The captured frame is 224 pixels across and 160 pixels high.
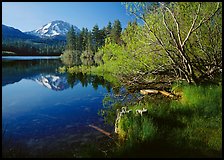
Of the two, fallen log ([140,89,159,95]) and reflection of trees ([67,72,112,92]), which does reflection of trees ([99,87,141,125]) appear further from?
reflection of trees ([67,72,112,92])

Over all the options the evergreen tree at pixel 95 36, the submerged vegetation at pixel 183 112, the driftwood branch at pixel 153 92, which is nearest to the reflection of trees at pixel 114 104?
the submerged vegetation at pixel 183 112

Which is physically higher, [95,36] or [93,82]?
[95,36]

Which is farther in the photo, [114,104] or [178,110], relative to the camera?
[114,104]

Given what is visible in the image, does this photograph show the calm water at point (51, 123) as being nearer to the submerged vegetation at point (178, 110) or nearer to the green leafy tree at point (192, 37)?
the submerged vegetation at point (178, 110)

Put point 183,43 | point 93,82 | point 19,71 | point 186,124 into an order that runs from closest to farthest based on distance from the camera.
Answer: point 186,124
point 183,43
point 93,82
point 19,71

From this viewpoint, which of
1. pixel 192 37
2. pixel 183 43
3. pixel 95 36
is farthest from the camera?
pixel 95 36

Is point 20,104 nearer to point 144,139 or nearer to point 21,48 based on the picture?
point 144,139

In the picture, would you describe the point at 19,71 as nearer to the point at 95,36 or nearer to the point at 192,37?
the point at 192,37

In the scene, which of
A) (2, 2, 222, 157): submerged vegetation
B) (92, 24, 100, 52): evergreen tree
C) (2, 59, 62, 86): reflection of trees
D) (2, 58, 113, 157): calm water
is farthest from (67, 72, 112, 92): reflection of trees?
(92, 24, 100, 52): evergreen tree

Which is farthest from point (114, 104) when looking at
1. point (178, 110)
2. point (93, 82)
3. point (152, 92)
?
point (93, 82)

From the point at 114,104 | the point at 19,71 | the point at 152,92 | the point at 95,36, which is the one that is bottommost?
the point at 114,104

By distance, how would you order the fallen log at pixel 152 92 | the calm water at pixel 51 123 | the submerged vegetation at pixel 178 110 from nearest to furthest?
the submerged vegetation at pixel 178 110, the calm water at pixel 51 123, the fallen log at pixel 152 92

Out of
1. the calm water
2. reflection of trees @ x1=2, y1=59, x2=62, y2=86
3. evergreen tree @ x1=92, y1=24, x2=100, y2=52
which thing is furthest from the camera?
evergreen tree @ x1=92, y1=24, x2=100, y2=52

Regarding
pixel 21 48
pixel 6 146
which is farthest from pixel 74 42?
pixel 6 146
